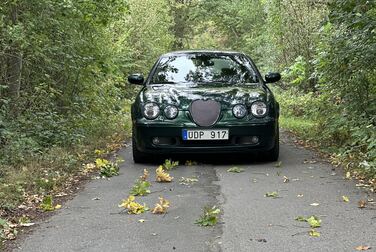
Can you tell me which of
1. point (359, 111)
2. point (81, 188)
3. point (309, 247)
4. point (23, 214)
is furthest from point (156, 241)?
point (359, 111)

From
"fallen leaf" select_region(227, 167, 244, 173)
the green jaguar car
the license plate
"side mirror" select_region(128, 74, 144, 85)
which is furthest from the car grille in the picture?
"side mirror" select_region(128, 74, 144, 85)

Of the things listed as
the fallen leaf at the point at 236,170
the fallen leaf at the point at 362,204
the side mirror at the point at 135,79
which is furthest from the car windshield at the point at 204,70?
the fallen leaf at the point at 362,204

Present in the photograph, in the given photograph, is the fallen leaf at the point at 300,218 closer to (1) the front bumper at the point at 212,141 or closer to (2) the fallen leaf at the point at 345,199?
(2) the fallen leaf at the point at 345,199

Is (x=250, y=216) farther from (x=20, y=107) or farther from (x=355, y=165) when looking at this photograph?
(x=20, y=107)

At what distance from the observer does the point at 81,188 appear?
6.38m

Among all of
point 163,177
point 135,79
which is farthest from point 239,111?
point 135,79

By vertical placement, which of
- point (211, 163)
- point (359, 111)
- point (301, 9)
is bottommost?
point (211, 163)

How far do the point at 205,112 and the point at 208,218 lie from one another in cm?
283

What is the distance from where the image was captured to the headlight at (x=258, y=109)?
7410 millimetres

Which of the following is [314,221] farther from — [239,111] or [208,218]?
[239,111]

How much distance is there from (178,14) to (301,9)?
22.4 metres

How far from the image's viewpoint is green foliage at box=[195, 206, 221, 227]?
4.63 m

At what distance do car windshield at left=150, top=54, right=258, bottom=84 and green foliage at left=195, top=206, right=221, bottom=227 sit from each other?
11.5 ft

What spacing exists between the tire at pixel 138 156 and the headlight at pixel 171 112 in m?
0.73
